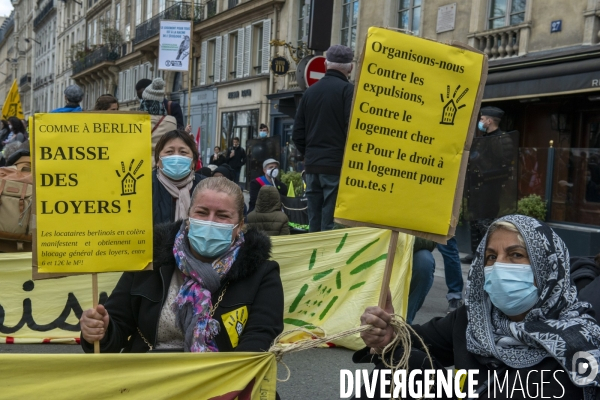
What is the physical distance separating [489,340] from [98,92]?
173 feet

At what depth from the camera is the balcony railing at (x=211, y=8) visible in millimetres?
32844

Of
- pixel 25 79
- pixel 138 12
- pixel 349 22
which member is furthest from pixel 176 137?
pixel 25 79

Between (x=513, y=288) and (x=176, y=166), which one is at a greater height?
(x=176, y=166)

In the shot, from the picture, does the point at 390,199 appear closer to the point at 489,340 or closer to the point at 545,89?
the point at 489,340

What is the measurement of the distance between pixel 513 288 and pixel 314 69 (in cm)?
653

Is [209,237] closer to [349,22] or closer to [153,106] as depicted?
[153,106]

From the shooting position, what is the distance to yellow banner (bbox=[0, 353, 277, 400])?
2.52m

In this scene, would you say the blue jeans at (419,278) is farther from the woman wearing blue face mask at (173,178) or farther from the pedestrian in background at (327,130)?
the woman wearing blue face mask at (173,178)

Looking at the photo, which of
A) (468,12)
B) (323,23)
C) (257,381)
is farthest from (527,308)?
(468,12)

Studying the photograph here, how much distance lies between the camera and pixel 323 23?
30.1ft

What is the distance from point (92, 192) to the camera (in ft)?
9.46

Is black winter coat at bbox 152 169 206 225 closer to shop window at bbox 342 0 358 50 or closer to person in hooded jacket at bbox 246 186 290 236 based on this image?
person in hooded jacket at bbox 246 186 290 236

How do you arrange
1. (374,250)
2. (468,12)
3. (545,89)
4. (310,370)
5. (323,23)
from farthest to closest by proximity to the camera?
(468,12) → (545,89) → (323,23) → (374,250) → (310,370)

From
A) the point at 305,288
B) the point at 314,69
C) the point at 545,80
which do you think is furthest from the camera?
the point at 545,80
